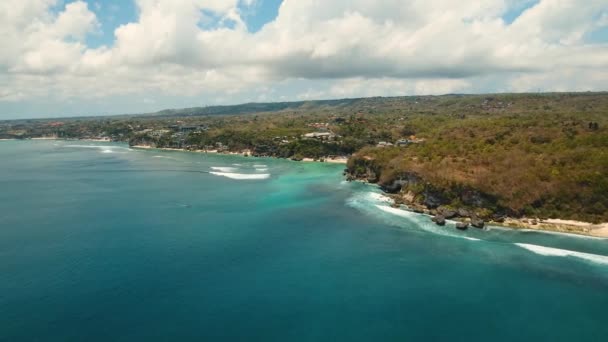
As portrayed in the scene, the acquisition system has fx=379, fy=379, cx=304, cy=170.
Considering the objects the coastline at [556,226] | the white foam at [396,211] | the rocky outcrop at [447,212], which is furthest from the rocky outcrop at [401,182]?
the coastline at [556,226]

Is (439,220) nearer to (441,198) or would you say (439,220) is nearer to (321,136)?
(441,198)

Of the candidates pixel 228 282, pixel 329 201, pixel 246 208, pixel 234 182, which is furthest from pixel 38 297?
pixel 234 182

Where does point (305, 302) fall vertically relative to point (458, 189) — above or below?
below

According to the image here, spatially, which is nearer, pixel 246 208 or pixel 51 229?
pixel 51 229

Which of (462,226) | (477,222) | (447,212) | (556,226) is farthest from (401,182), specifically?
(556,226)

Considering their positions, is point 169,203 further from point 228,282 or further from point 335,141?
point 335,141

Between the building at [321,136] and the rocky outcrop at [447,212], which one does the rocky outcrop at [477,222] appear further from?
the building at [321,136]

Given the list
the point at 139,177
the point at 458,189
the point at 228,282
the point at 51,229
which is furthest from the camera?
the point at 139,177
